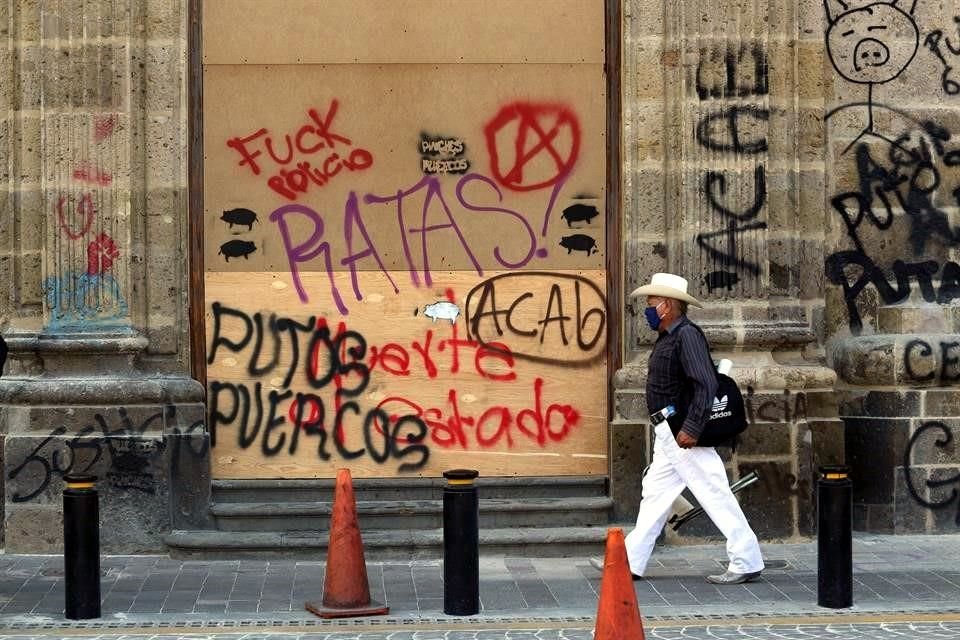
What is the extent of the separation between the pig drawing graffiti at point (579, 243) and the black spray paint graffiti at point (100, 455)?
9.31ft

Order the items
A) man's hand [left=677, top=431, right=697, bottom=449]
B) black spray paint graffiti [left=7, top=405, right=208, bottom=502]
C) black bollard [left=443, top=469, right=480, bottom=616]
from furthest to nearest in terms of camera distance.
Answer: black spray paint graffiti [left=7, top=405, right=208, bottom=502] < man's hand [left=677, top=431, right=697, bottom=449] < black bollard [left=443, top=469, right=480, bottom=616]

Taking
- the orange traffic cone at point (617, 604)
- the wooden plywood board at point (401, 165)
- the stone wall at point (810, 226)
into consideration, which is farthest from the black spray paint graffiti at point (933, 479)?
the orange traffic cone at point (617, 604)

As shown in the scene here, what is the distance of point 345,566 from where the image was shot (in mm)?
8469

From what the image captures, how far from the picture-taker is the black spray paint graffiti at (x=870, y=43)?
11.4 metres

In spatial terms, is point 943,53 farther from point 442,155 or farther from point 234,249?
point 234,249

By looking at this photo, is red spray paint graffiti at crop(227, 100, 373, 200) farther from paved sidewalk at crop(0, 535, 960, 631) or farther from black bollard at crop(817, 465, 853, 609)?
black bollard at crop(817, 465, 853, 609)

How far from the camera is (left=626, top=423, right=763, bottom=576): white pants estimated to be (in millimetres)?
9305

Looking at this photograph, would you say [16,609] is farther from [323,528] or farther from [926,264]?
[926,264]

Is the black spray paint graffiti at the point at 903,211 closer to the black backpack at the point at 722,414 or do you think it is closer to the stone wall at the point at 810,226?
the stone wall at the point at 810,226

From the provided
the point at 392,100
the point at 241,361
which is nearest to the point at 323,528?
the point at 241,361

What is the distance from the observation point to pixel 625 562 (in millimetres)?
7129

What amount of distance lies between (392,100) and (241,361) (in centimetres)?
194

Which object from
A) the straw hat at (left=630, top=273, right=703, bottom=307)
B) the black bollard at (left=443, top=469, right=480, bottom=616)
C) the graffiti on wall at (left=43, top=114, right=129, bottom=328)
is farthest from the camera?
the graffiti on wall at (left=43, top=114, right=129, bottom=328)

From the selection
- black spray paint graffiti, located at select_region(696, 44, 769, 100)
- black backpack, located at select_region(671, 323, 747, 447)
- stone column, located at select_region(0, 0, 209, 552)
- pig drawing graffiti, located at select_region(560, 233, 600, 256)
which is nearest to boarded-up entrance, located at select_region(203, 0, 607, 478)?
pig drawing graffiti, located at select_region(560, 233, 600, 256)
